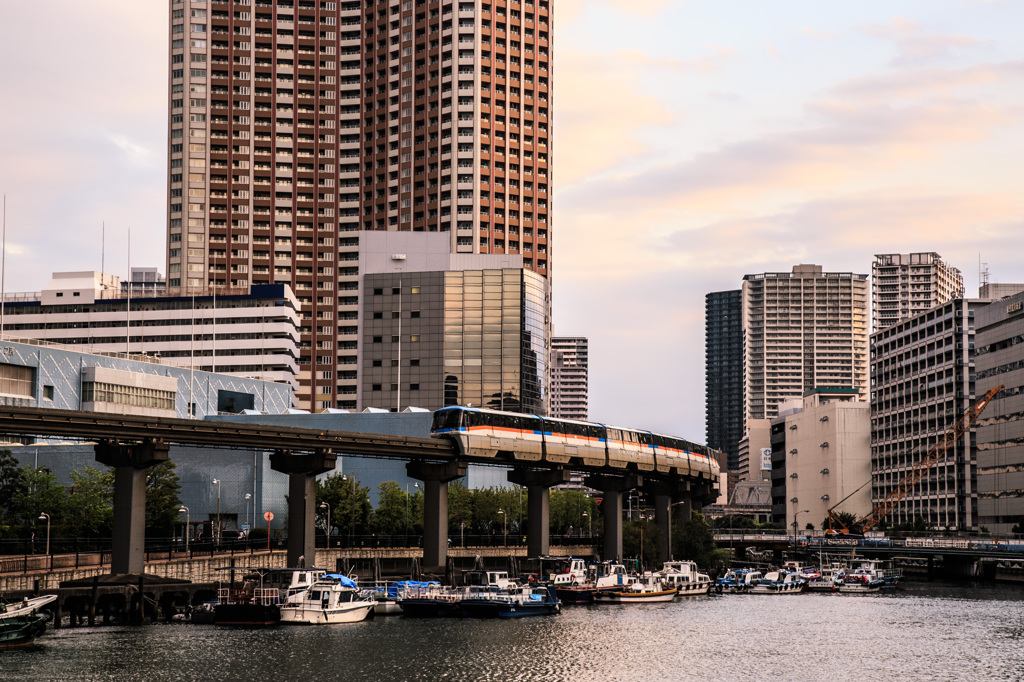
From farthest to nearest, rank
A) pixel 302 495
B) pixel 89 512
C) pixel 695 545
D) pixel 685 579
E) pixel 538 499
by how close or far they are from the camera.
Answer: pixel 695 545 → pixel 685 579 → pixel 538 499 → pixel 89 512 → pixel 302 495

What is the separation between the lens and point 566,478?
133250 millimetres

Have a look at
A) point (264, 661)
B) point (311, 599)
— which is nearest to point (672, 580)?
point (311, 599)

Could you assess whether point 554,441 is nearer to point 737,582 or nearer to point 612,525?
point 612,525

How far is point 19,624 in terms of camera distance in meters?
75.9

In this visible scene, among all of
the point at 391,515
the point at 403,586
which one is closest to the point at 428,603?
the point at 403,586

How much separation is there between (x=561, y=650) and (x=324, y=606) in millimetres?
21433

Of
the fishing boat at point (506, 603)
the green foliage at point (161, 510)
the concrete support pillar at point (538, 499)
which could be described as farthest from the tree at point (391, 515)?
the fishing boat at point (506, 603)

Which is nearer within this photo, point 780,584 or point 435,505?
point 435,505

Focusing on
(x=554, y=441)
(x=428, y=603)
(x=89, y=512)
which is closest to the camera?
(x=428, y=603)

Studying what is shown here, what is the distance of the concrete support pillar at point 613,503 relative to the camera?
145125 millimetres

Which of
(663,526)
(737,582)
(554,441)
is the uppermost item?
(554,441)

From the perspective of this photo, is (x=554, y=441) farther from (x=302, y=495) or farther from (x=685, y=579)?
(x=302, y=495)

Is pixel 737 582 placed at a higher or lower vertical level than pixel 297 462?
lower

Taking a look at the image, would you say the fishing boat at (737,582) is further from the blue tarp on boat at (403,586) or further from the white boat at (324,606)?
the white boat at (324,606)
